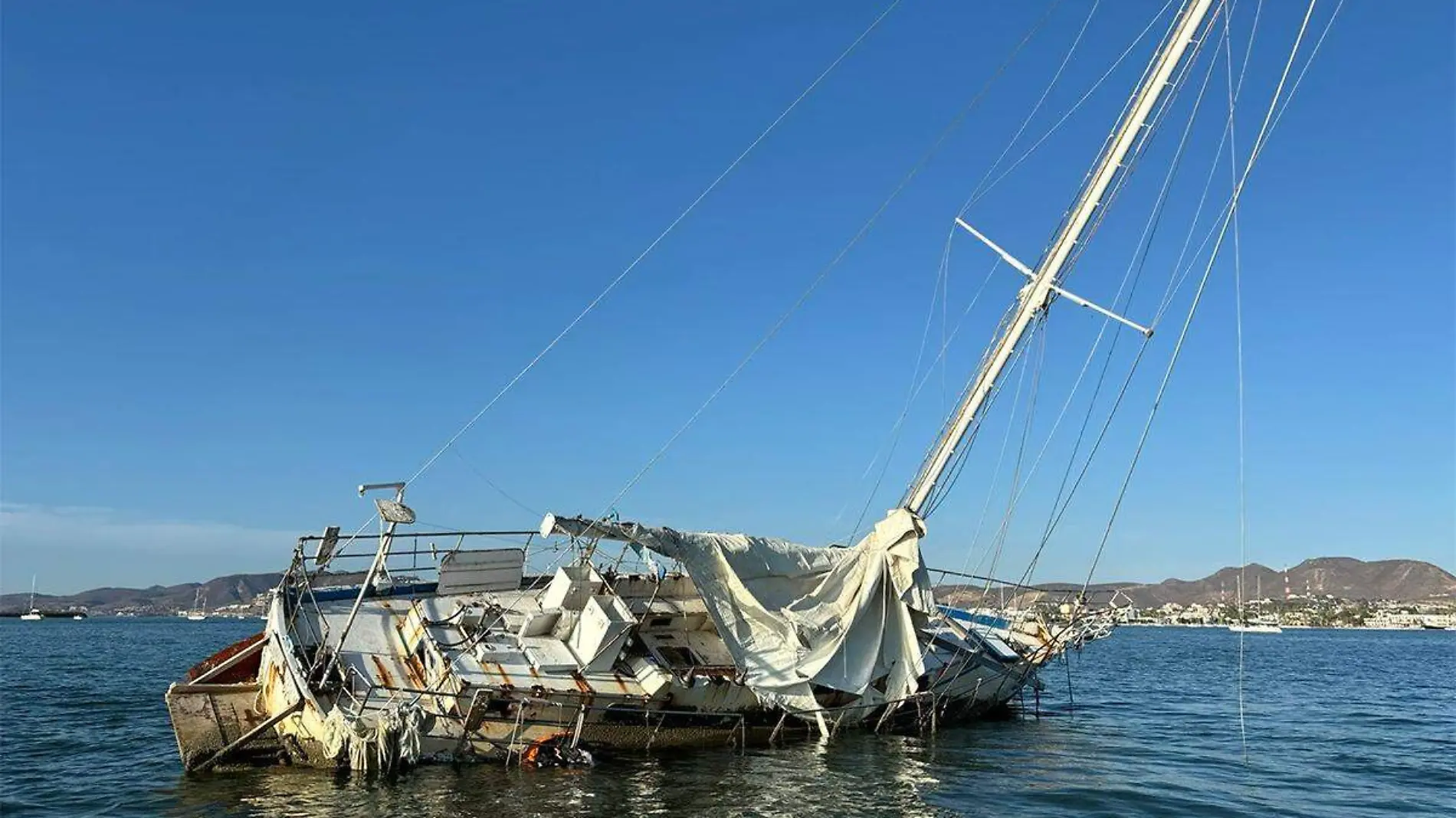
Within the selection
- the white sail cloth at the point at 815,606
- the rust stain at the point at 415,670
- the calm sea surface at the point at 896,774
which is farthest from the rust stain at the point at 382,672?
the white sail cloth at the point at 815,606

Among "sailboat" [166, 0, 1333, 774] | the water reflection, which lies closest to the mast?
"sailboat" [166, 0, 1333, 774]

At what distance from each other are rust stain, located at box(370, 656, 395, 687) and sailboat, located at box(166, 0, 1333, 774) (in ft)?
0.11

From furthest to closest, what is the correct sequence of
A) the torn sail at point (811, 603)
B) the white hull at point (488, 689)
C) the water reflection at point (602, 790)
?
the torn sail at point (811, 603) < the white hull at point (488, 689) < the water reflection at point (602, 790)

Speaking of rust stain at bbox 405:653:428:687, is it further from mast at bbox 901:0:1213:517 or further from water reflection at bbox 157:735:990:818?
mast at bbox 901:0:1213:517

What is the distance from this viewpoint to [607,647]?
22.8 metres

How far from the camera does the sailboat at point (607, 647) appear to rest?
21031 millimetres

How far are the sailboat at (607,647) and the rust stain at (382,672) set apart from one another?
0.03m

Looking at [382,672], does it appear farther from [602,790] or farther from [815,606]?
[815,606]

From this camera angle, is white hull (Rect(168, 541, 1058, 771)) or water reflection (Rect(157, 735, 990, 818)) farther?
white hull (Rect(168, 541, 1058, 771))

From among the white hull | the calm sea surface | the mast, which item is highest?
the mast

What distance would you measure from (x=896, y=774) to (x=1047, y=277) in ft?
44.4

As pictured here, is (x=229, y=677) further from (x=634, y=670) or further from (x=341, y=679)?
(x=634, y=670)

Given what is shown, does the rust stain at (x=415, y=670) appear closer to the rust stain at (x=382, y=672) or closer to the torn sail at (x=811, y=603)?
the rust stain at (x=382, y=672)

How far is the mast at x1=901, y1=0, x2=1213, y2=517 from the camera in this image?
24844 mm
